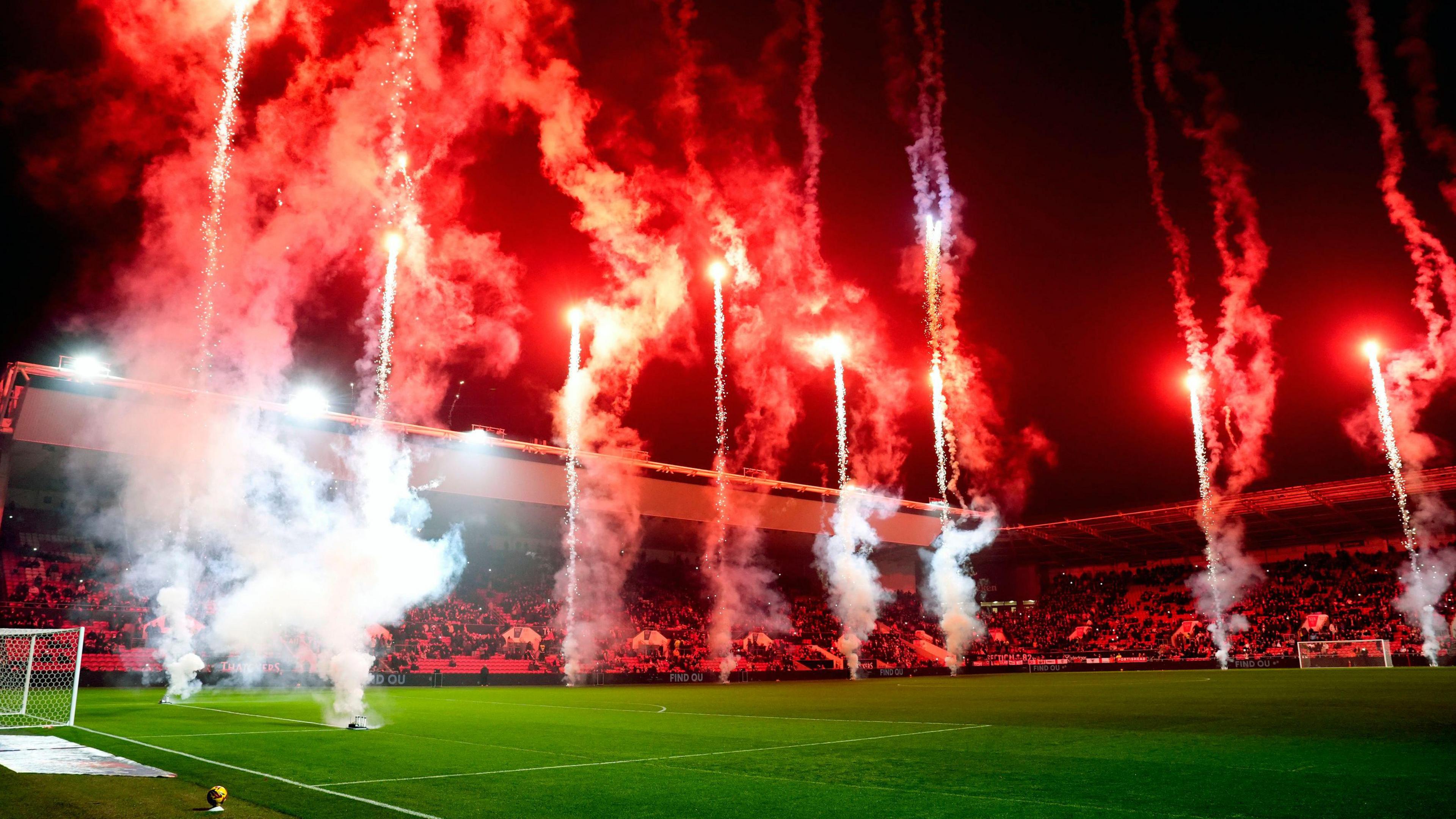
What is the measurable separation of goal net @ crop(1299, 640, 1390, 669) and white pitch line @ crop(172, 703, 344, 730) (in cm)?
3691

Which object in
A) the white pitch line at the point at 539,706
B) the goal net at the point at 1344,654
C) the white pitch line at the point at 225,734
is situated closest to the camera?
the white pitch line at the point at 225,734

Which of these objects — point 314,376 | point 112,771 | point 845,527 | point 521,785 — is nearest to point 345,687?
point 112,771

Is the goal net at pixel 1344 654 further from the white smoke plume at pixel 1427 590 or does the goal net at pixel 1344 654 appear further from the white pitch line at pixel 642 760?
the white pitch line at pixel 642 760

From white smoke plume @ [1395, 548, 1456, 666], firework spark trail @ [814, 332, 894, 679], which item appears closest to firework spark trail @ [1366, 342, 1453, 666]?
white smoke plume @ [1395, 548, 1456, 666]

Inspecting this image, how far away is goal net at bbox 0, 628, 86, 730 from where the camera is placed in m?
15.0

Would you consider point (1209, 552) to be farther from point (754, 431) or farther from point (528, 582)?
point (528, 582)

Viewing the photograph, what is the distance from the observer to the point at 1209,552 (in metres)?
50.3

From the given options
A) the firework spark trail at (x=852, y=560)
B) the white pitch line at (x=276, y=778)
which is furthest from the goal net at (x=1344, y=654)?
the white pitch line at (x=276, y=778)

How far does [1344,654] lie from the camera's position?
36.4 m

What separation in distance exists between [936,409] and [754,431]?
8896mm

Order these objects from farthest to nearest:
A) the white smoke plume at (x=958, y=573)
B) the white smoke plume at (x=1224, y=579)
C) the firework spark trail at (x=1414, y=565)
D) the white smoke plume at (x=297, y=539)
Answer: the white smoke plume at (x=958, y=573) → the white smoke plume at (x=1224, y=579) → the firework spark trail at (x=1414, y=565) → the white smoke plume at (x=297, y=539)

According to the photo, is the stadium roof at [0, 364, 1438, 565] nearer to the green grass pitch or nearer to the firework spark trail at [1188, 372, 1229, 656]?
the firework spark trail at [1188, 372, 1229, 656]

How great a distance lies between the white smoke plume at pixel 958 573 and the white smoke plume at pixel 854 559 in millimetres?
3469

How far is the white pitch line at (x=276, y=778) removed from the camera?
727 cm
